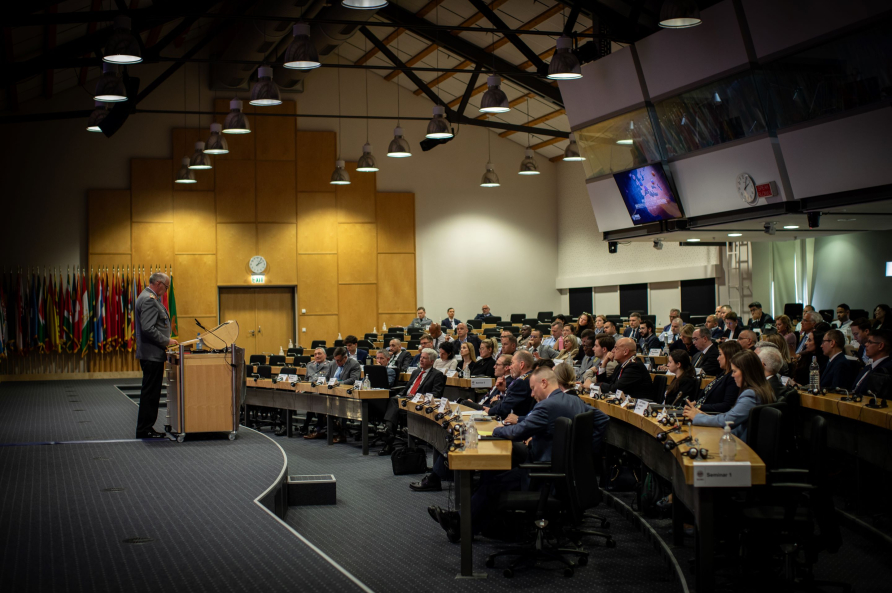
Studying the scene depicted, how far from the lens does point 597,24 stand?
13.2 m

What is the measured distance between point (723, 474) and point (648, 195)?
9.66m

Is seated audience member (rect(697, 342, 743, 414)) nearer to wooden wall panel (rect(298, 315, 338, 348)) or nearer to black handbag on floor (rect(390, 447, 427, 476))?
black handbag on floor (rect(390, 447, 427, 476))

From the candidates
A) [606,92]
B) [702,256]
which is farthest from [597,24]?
[702,256]

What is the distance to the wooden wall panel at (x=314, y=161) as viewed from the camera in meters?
19.6

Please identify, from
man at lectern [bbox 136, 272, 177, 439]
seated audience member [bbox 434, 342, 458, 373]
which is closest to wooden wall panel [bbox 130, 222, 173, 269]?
seated audience member [bbox 434, 342, 458, 373]

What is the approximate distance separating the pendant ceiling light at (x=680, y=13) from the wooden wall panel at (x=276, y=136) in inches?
491

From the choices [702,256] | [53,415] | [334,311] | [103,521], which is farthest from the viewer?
[334,311]

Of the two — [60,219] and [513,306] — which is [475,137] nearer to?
[513,306]

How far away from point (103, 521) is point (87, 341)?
14.1 meters

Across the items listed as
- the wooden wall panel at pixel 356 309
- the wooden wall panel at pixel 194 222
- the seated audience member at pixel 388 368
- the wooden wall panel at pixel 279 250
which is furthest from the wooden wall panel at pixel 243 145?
the seated audience member at pixel 388 368

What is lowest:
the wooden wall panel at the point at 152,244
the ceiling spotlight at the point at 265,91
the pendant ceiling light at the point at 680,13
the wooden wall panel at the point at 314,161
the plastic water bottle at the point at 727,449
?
the plastic water bottle at the point at 727,449

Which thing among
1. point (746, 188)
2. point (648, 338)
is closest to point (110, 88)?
point (746, 188)

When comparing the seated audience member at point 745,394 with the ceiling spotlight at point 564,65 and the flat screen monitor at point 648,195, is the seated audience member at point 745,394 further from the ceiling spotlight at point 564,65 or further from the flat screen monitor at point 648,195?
the flat screen monitor at point 648,195

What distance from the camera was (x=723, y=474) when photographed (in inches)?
156
